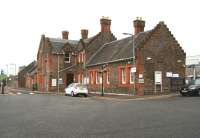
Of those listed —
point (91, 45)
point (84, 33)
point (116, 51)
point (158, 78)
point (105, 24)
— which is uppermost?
point (105, 24)

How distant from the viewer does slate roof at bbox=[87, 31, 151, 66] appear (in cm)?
4555

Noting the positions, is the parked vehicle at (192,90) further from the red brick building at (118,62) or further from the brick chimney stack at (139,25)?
the brick chimney stack at (139,25)

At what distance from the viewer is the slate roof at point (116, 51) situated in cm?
4555

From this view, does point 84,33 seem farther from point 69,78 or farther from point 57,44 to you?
point 69,78

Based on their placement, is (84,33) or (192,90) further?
(84,33)

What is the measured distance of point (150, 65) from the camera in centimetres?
4284

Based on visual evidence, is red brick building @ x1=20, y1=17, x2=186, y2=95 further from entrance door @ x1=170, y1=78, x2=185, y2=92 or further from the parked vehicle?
the parked vehicle

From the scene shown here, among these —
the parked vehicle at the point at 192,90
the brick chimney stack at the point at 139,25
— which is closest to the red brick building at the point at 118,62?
the brick chimney stack at the point at 139,25

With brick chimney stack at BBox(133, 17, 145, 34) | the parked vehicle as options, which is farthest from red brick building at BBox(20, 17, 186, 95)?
the parked vehicle

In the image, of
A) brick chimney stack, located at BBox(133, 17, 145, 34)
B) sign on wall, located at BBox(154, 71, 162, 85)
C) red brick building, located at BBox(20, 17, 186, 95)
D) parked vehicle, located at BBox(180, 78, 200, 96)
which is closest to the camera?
parked vehicle, located at BBox(180, 78, 200, 96)

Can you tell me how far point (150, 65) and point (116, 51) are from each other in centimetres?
849

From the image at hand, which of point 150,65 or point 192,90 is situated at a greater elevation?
point 150,65

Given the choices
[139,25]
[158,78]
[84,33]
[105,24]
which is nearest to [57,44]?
[84,33]

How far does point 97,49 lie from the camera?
193 ft
